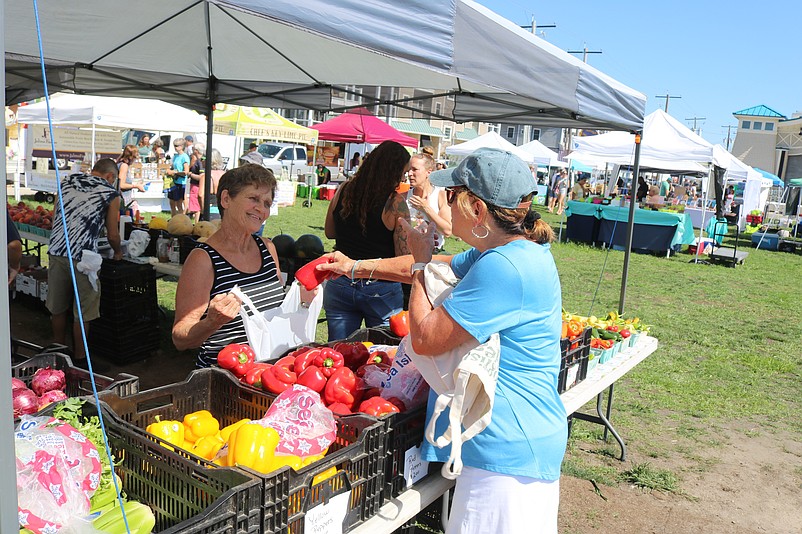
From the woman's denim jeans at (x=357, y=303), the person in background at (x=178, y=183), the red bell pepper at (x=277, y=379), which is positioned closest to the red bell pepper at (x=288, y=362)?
the red bell pepper at (x=277, y=379)

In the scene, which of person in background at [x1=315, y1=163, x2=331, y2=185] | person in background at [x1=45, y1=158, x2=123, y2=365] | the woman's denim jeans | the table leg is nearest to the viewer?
the woman's denim jeans

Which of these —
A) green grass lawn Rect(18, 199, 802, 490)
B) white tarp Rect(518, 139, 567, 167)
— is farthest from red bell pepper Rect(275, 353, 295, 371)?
white tarp Rect(518, 139, 567, 167)

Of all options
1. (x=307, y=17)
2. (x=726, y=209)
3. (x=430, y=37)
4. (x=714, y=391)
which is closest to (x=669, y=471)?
(x=714, y=391)

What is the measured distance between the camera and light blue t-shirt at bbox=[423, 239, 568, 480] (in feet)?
6.04

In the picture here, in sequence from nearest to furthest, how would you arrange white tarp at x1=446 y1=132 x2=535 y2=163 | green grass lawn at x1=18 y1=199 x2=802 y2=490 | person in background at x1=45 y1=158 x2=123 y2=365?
green grass lawn at x1=18 y1=199 x2=802 y2=490 < person in background at x1=45 y1=158 x2=123 y2=365 < white tarp at x1=446 y1=132 x2=535 y2=163

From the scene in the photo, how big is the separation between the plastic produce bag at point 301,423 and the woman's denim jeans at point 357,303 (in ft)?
5.76

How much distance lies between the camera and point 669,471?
4.73 metres

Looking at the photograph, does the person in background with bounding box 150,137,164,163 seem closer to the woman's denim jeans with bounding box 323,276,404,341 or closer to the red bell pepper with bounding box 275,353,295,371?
the woman's denim jeans with bounding box 323,276,404,341

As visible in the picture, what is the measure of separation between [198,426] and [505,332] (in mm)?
1035

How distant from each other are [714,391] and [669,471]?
6.99 feet

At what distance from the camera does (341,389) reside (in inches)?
93.7

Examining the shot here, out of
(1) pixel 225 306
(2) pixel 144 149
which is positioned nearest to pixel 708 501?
(1) pixel 225 306

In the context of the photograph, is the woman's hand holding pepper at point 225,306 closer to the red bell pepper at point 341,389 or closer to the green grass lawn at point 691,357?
the red bell pepper at point 341,389

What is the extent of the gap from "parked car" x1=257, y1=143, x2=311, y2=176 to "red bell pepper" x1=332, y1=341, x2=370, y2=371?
23389 mm
